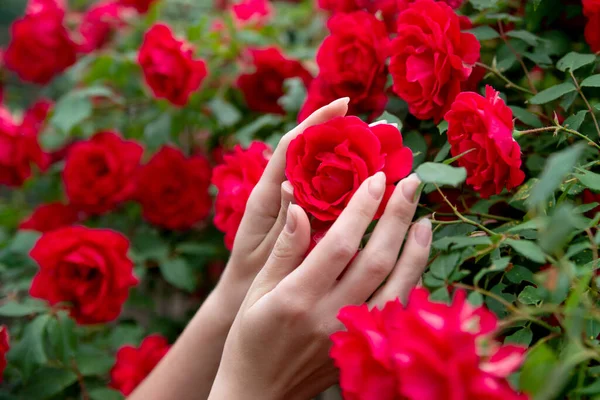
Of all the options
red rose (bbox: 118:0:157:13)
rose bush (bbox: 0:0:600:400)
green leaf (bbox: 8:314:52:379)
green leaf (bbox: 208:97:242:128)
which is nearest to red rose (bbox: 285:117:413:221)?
rose bush (bbox: 0:0:600:400)

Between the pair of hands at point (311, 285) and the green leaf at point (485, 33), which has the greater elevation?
the green leaf at point (485, 33)

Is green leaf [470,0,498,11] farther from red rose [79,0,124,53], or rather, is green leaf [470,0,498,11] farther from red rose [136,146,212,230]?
red rose [79,0,124,53]

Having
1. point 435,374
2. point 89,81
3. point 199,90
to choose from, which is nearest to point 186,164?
point 199,90

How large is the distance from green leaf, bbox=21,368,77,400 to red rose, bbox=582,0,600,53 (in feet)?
3.14

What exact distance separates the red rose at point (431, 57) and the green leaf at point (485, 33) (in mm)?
85

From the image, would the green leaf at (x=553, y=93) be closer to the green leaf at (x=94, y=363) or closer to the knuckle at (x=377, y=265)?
the knuckle at (x=377, y=265)

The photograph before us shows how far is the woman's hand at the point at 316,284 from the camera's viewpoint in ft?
1.87

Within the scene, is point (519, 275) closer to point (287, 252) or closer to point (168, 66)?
point (287, 252)

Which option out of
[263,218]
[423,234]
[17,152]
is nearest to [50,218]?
[17,152]

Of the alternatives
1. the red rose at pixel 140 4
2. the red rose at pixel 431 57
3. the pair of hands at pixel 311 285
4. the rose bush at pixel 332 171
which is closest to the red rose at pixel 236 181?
the rose bush at pixel 332 171

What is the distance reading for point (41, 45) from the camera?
1.51m

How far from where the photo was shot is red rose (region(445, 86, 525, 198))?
59cm

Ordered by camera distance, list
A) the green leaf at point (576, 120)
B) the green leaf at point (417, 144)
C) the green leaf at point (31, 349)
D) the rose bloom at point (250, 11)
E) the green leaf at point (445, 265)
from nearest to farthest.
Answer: the green leaf at point (445, 265), the green leaf at point (576, 120), the green leaf at point (417, 144), the green leaf at point (31, 349), the rose bloom at point (250, 11)

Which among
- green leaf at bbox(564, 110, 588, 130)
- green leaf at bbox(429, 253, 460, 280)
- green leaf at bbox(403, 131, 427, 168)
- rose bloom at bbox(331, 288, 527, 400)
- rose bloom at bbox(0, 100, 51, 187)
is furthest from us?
rose bloom at bbox(0, 100, 51, 187)
